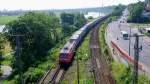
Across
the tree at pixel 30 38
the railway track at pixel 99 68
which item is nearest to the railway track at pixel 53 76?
the railway track at pixel 99 68

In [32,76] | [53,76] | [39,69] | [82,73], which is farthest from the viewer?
[39,69]

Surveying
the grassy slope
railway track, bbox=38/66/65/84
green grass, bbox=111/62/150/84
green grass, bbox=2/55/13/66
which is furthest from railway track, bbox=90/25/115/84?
green grass, bbox=2/55/13/66

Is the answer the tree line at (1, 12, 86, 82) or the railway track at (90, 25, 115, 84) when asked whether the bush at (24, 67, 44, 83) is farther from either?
the railway track at (90, 25, 115, 84)

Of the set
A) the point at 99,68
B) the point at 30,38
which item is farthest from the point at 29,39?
the point at 99,68

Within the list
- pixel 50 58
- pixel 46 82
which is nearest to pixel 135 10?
pixel 50 58

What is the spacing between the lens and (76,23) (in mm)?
130500

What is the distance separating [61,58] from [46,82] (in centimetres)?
905

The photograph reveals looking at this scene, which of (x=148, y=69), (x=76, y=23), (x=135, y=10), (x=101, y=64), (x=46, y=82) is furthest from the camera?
(x=135, y=10)

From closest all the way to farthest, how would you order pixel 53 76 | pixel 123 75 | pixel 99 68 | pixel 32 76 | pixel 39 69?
1. pixel 123 75
2. pixel 32 76
3. pixel 53 76
4. pixel 39 69
5. pixel 99 68

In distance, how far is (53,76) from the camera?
50.3m

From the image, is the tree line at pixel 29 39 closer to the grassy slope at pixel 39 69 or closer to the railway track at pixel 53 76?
the grassy slope at pixel 39 69

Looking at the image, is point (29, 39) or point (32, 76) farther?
point (29, 39)

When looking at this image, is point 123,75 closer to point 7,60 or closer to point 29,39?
point 29,39

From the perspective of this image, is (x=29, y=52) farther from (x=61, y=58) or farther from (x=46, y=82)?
(x=46, y=82)
